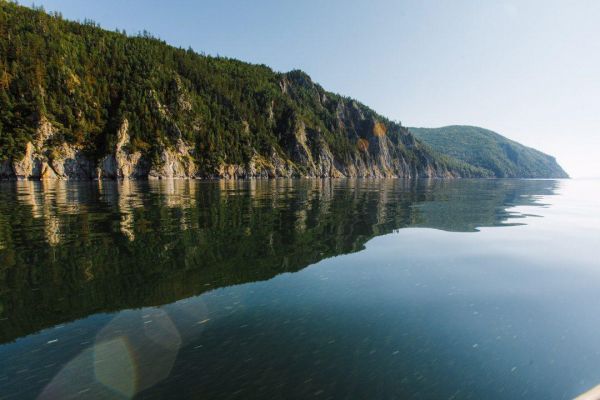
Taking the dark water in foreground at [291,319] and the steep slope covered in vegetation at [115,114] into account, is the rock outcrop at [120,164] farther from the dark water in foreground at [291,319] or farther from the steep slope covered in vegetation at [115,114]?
the dark water in foreground at [291,319]

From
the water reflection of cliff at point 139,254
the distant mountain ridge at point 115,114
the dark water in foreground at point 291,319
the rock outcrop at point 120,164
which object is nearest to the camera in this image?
the dark water in foreground at point 291,319

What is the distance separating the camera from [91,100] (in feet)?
399

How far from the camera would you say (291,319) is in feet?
23.0

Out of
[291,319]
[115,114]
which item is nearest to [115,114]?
[115,114]

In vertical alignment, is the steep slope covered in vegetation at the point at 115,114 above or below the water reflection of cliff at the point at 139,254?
above

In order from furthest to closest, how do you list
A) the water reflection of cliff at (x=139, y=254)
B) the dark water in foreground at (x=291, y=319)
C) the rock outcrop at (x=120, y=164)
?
the rock outcrop at (x=120, y=164), the water reflection of cliff at (x=139, y=254), the dark water in foreground at (x=291, y=319)

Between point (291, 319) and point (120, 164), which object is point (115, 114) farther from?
point (291, 319)

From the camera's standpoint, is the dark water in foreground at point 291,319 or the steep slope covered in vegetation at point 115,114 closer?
the dark water in foreground at point 291,319

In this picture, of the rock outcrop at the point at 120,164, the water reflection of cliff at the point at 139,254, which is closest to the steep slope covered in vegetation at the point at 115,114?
the rock outcrop at the point at 120,164

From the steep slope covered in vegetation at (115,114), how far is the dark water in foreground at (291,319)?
10731cm

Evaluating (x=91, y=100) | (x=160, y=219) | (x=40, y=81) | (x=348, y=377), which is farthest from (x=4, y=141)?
(x=348, y=377)

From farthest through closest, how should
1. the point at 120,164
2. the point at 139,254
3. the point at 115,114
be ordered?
the point at 115,114 < the point at 120,164 < the point at 139,254

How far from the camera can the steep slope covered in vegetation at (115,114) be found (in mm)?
96500

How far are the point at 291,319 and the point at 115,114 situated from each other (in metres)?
147
